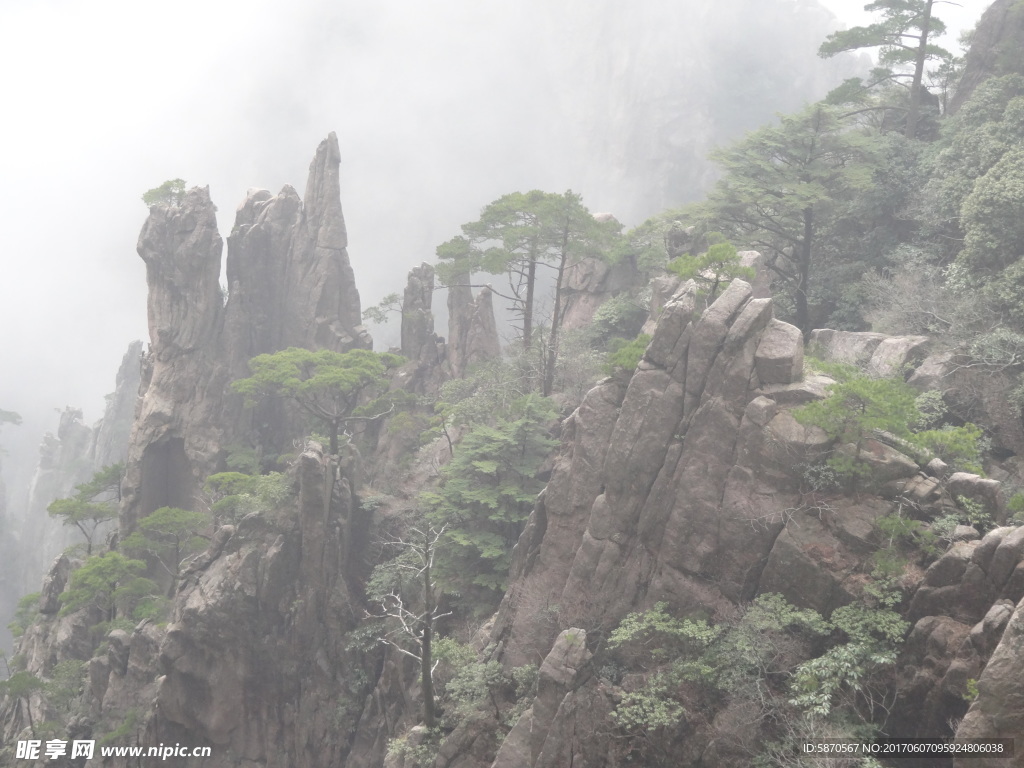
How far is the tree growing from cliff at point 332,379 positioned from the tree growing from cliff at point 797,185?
757 inches

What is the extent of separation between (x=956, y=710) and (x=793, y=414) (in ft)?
24.3

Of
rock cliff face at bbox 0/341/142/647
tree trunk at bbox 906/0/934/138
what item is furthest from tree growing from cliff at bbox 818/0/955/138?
rock cliff face at bbox 0/341/142/647

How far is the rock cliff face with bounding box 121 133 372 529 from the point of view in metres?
44.8

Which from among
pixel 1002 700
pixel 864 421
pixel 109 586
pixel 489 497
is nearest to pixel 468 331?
pixel 489 497

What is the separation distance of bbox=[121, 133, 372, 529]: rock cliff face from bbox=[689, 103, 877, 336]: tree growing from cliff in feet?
85.6

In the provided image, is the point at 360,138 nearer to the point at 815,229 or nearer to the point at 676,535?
the point at 815,229

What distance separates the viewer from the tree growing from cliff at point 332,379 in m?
37.9

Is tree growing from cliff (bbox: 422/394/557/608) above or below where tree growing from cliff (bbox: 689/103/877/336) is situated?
below

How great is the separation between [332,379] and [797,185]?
24267mm

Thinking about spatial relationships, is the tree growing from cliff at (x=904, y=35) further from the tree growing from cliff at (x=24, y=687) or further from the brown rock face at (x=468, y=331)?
the tree growing from cliff at (x=24, y=687)

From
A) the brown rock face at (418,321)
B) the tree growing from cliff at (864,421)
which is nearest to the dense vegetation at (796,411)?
the tree growing from cliff at (864,421)

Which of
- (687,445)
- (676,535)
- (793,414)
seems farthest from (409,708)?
(793,414)

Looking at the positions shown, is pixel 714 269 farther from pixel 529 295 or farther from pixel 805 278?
A: pixel 529 295

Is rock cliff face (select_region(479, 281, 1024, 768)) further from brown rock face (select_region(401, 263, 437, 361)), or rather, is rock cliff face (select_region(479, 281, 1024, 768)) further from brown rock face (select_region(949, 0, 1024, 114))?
brown rock face (select_region(401, 263, 437, 361))
